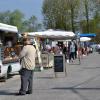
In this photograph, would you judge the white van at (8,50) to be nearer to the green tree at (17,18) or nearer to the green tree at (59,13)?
the green tree at (59,13)

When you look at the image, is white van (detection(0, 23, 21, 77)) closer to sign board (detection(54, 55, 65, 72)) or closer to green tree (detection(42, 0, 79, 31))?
sign board (detection(54, 55, 65, 72))

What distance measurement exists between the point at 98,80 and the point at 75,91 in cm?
415

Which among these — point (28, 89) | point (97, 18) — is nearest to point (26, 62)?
point (28, 89)

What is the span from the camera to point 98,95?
13906 millimetres

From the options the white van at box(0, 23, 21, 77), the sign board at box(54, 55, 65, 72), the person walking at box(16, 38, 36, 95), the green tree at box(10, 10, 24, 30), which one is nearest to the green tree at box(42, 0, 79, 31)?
the green tree at box(10, 10, 24, 30)

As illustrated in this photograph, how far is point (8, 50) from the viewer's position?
67.4 ft

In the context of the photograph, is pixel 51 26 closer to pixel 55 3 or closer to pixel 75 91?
pixel 55 3

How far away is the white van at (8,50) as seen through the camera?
19.2 meters

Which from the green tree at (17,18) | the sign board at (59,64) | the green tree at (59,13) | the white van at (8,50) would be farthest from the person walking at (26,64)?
the green tree at (17,18)

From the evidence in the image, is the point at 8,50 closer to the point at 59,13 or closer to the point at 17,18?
the point at 59,13

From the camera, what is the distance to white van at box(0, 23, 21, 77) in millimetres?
19172

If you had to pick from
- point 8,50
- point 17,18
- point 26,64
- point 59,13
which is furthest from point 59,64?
point 17,18

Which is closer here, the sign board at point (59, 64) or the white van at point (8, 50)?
the white van at point (8, 50)

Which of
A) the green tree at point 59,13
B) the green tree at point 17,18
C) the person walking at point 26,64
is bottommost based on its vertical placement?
the person walking at point 26,64
